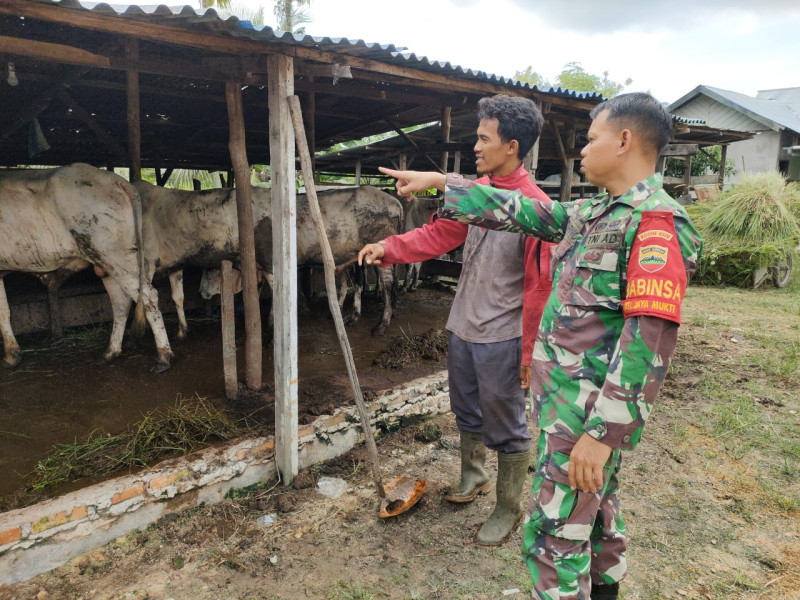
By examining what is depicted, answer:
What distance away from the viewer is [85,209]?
4691 millimetres

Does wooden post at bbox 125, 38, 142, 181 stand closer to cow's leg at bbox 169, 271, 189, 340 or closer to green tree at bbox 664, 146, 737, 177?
cow's leg at bbox 169, 271, 189, 340

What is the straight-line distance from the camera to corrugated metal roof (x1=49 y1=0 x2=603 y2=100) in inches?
99.7

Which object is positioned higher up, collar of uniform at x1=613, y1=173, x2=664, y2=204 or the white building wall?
the white building wall

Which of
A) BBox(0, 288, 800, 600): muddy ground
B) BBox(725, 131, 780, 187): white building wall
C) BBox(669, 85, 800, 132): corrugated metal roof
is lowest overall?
BBox(0, 288, 800, 600): muddy ground

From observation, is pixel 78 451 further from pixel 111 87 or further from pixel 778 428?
pixel 778 428

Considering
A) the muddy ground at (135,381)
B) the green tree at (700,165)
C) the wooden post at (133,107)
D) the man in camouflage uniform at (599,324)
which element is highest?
the green tree at (700,165)

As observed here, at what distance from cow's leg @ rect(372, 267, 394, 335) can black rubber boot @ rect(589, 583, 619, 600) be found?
4638 mm

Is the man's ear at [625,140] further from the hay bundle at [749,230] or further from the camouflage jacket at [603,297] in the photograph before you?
the hay bundle at [749,230]

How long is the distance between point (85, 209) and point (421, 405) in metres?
3.54

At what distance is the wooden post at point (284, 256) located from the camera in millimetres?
3213

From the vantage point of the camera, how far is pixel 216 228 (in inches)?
225

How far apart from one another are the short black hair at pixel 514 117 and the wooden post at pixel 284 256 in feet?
4.49

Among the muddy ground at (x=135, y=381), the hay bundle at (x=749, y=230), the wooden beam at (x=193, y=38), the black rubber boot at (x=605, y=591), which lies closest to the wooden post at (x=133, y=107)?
the wooden beam at (x=193, y=38)

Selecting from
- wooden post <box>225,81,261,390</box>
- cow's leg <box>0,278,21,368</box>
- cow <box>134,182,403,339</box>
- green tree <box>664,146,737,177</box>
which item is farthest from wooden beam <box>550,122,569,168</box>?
green tree <box>664,146,737,177</box>
